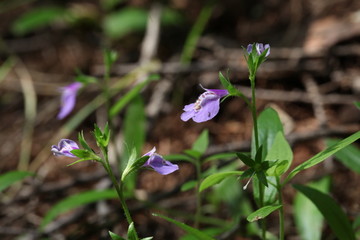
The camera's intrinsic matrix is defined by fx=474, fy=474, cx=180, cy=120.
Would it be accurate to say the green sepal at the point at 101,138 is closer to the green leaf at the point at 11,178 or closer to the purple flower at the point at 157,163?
the purple flower at the point at 157,163

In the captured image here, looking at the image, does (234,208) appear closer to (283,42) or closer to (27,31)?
(283,42)

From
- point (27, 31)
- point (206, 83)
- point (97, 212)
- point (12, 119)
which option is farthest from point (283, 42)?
point (27, 31)

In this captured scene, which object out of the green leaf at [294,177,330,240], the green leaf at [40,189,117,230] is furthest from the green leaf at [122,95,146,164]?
the green leaf at [294,177,330,240]

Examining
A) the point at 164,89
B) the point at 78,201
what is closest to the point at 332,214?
the point at 78,201

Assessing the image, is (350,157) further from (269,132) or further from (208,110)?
(208,110)

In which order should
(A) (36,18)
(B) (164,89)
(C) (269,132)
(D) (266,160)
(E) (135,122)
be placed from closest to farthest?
1. (D) (266,160)
2. (C) (269,132)
3. (E) (135,122)
4. (B) (164,89)
5. (A) (36,18)

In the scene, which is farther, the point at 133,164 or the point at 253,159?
the point at 253,159
